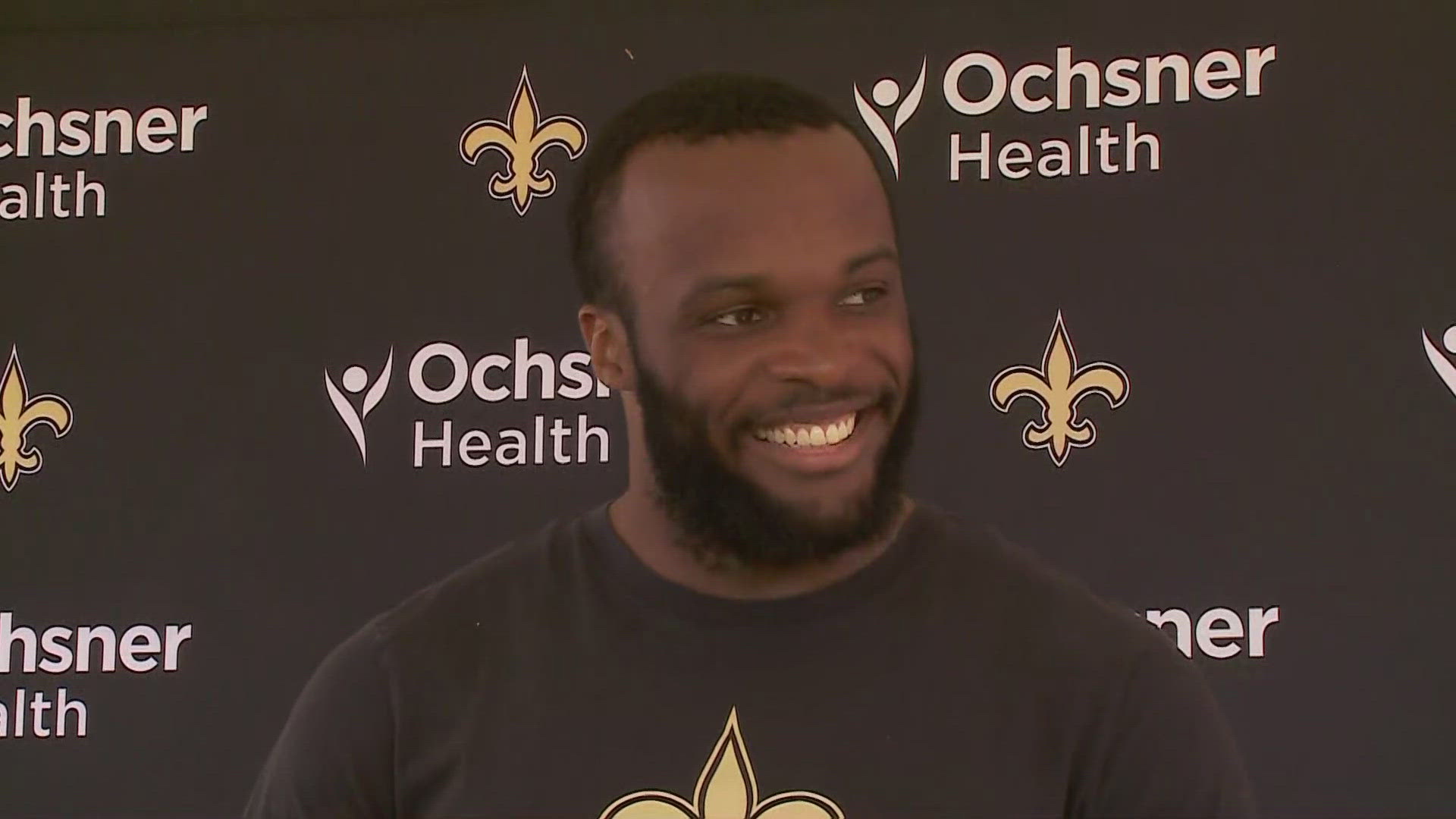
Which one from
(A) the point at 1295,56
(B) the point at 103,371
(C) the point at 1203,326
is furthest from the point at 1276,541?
(B) the point at 103,371

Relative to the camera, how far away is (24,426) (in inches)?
83.4

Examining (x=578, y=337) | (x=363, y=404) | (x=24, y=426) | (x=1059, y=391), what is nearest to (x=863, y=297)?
(x=1059, y=391)

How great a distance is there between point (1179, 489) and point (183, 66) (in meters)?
1.25

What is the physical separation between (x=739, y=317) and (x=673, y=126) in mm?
140

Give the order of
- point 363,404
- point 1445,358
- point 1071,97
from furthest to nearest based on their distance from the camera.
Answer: point 363,404
point 1071,97
point 1445,358

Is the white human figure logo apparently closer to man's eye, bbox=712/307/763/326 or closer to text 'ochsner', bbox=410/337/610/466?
text 'ochsner', bbox=410/337/610/466

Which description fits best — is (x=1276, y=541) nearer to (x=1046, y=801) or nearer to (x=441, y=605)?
(x=1046, y=801)

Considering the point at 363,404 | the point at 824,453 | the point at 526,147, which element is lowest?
the point at 824,453

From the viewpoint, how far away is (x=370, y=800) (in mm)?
1170

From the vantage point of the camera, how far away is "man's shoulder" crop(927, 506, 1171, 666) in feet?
3.81

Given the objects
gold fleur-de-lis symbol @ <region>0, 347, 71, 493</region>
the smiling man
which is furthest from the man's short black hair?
gold fleur-de-lis symbol @ <region>0, 347, 71, 493</region>

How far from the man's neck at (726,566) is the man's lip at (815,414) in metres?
0.10

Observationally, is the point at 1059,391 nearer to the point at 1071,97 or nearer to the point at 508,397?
the point at 1071,97

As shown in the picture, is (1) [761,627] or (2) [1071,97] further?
(2) [1071,97]
